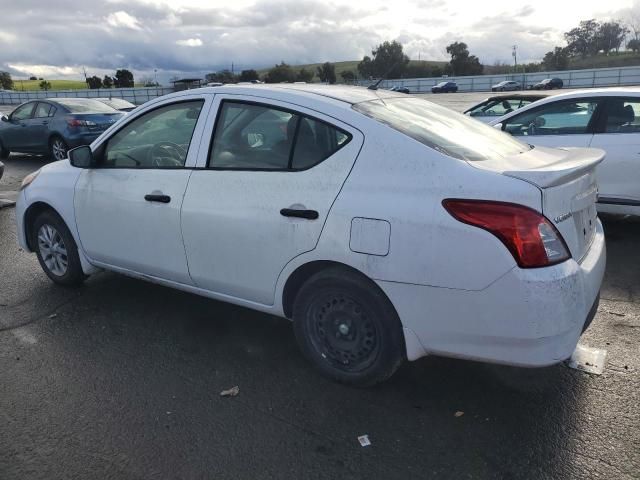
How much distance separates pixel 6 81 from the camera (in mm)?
94875

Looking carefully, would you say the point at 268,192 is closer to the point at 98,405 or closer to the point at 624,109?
the point at 98,405

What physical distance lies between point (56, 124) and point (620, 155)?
38.3 ft

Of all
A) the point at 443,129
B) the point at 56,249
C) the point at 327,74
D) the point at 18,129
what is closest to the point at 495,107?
the point at 443,129

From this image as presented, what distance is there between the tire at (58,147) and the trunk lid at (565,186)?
11.9 metres

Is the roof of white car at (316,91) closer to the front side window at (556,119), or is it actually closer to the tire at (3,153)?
the front side window at (556,119)

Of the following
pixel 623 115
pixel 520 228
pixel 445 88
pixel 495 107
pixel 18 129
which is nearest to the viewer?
pixel 520 228

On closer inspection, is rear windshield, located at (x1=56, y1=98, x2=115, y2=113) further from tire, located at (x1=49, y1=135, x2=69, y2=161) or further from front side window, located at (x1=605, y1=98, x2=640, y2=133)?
front side window, located at (x1=605, y1=98, x2=640, y2=133)

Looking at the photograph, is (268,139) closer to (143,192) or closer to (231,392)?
(143,192)

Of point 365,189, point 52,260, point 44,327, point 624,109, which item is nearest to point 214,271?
point 365,189

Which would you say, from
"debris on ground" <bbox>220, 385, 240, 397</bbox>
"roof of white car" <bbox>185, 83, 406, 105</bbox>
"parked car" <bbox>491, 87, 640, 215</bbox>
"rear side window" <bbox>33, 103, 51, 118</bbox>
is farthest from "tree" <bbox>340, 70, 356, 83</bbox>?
"debris on ground" <bbox>220, 385, 240, 397</bbox>

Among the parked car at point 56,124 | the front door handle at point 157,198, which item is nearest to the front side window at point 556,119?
the front door handle at point 157,198

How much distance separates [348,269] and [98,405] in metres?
1.59

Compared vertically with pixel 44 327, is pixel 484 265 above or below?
above

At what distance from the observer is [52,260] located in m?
4.80
